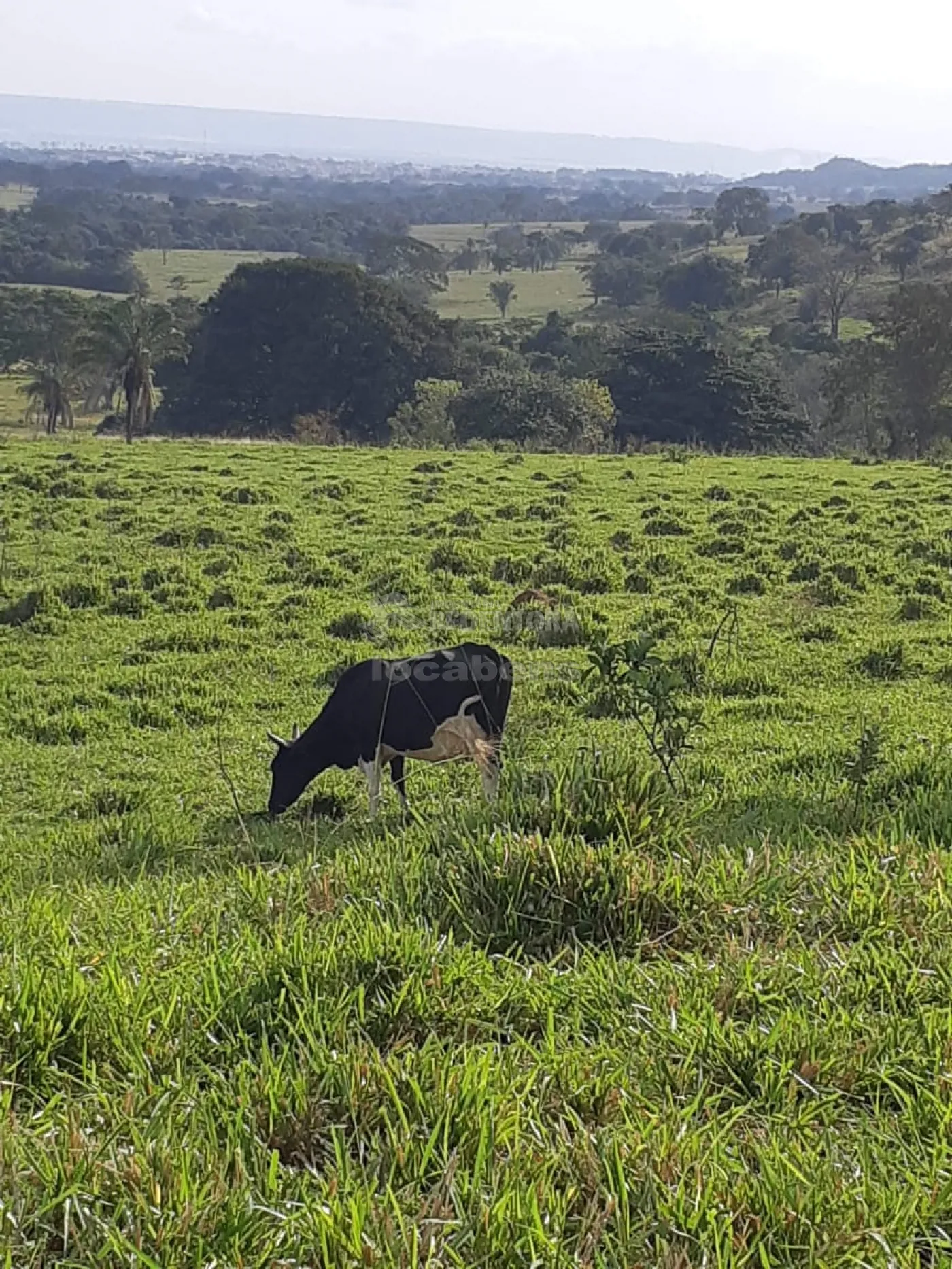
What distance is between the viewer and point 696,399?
41.7 meters

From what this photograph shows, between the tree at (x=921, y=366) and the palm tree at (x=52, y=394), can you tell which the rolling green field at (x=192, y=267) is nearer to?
the palm tree at (x=52, y=394)

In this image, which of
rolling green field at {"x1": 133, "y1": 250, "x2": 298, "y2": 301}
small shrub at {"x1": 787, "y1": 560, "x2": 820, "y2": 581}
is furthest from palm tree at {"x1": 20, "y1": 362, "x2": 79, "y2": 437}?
rolling green field at {"x1": 133, "y1": 250, "x2": 298, "y2": 301}

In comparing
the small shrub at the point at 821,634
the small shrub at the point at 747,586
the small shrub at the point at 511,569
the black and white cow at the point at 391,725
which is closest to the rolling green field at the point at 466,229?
the small shrub at the point at 511,569

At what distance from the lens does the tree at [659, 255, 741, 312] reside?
8462 cm

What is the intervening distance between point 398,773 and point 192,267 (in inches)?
4463

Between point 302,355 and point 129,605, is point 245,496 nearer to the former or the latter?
point 129,605

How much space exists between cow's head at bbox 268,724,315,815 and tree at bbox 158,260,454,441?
41.3 m

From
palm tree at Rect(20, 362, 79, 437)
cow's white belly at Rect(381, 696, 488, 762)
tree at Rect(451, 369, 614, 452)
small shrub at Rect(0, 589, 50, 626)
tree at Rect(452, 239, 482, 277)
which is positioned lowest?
palm tree at Rect(20, 362, 79, 437)

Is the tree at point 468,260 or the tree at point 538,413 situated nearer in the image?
the tree at point 538,413

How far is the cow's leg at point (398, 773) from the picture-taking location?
26.6 feet

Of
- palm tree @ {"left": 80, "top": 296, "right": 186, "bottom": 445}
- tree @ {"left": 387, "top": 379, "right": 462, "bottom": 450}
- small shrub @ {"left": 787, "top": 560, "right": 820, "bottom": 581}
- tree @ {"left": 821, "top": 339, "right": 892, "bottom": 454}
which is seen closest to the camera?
small shrub @ {"left": 787, "top": 560, "right": 820, "bottom": 581}

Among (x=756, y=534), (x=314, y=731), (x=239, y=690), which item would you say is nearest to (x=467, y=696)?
(x=314, y=731)

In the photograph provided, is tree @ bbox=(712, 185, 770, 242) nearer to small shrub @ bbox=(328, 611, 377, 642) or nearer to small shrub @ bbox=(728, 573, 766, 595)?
small shrub @ bbox=(728, 573, 766, 595)

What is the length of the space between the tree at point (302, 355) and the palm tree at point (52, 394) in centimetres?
375
